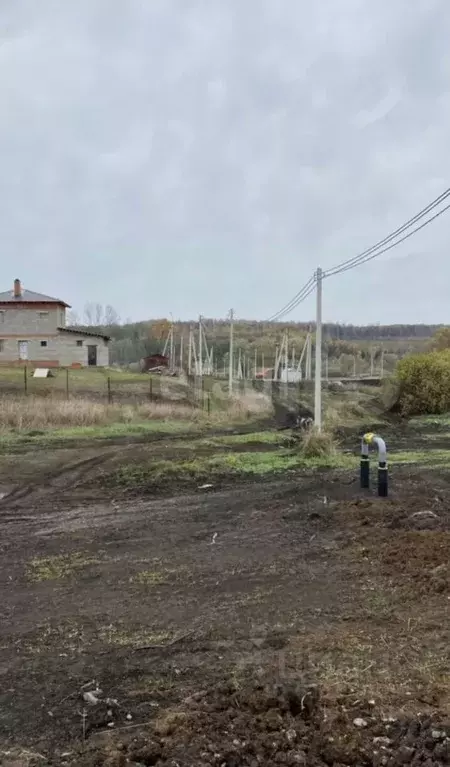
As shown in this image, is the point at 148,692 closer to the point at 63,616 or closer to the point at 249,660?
the point at 249,660

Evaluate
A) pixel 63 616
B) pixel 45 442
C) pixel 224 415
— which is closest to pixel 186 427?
pixel 224 415

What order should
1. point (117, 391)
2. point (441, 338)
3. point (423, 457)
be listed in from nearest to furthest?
point (423, 457)
point (117, 391)
point (441, 338)

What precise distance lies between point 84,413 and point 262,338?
79833 mm

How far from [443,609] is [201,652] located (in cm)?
201

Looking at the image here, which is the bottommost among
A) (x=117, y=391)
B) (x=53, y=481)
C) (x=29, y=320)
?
(x=53, y=481)

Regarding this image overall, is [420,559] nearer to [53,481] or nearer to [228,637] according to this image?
[228,637]

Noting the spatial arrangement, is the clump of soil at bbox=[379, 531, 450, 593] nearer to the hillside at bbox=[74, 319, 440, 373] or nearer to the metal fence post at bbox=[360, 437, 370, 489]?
the metal fence post at bbox=[360, 437, 370, 489]

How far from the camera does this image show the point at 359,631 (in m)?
4.50

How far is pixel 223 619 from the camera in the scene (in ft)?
15.9

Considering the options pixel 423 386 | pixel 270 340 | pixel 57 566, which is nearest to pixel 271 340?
pixel 270 340

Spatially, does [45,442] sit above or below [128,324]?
below

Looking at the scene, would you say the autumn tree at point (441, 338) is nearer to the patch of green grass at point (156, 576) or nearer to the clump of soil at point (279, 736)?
the patch of green grass at point (156, 576)

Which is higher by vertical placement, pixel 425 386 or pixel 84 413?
pixel 425 386

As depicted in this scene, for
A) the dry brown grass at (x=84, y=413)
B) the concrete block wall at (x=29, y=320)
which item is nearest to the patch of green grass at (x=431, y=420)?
the dry brown grass at (x=84, y=413)
